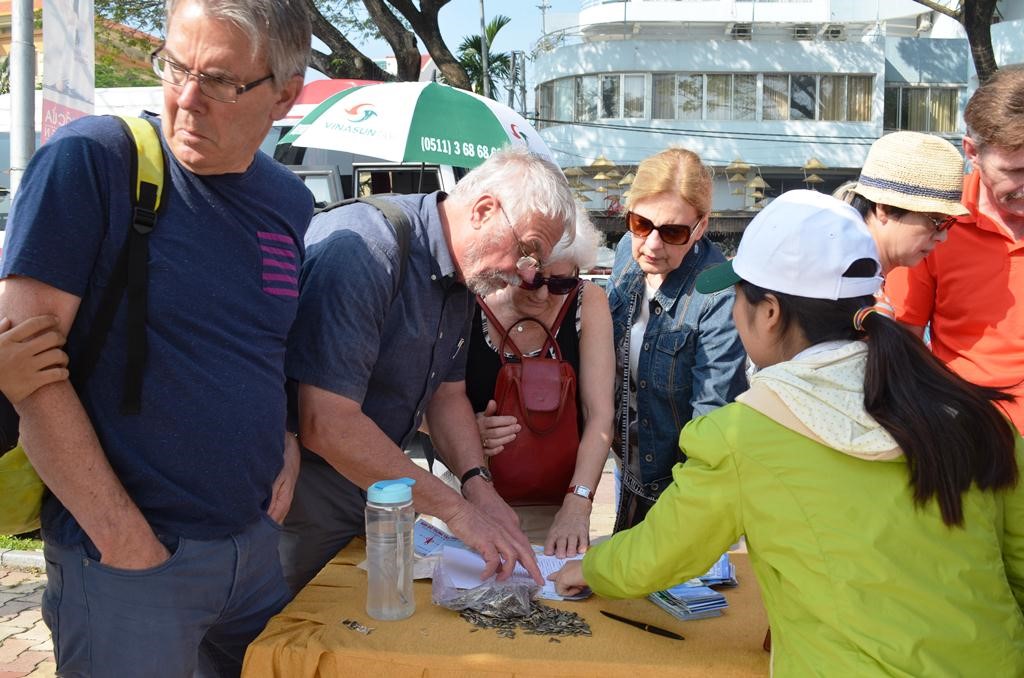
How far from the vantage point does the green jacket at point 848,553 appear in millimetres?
1493

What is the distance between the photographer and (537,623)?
1.93 metres

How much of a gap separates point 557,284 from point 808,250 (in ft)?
3.35

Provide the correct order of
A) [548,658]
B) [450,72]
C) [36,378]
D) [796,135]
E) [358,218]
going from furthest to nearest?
[796,135] → [450,72] → [358,218] → [548,658] → [36,378]

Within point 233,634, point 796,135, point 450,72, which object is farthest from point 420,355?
point 796,135

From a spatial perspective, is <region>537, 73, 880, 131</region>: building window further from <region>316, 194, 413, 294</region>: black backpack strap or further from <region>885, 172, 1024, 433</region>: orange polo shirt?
<region>316, 194, 413, 294</region>: black backpack strap

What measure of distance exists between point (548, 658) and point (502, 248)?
0.99 m

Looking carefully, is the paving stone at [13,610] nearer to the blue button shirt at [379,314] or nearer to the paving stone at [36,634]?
the paving stone at [36,634]

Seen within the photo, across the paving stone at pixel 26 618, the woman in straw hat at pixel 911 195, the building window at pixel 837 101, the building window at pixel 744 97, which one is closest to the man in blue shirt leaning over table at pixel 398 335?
the woman in straw hat at pixel 911 195

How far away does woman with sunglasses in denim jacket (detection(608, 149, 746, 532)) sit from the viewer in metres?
2.72

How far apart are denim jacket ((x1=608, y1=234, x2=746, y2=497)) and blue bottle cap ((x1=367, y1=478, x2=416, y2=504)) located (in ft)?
3.62

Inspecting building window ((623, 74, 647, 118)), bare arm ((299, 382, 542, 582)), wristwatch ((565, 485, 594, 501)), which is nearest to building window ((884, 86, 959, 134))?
building window ((623, 74, 647, 118))

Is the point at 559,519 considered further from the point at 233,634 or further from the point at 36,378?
the point at 36,378

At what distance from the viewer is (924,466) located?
1511 mm

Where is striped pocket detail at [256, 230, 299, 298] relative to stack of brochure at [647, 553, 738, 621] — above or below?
above
